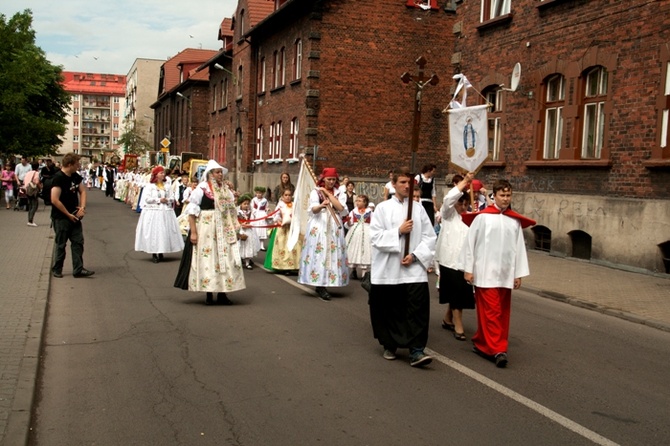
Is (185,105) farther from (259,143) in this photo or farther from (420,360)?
(420,360)

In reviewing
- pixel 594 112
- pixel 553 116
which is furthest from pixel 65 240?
pixel 553 116

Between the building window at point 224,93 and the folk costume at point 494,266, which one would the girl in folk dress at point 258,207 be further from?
the building window at point 224,93

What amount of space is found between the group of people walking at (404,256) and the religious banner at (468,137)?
332 millimetres

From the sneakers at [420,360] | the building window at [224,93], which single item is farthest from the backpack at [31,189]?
the building window at [224,93]

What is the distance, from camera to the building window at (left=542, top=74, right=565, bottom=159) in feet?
59.6

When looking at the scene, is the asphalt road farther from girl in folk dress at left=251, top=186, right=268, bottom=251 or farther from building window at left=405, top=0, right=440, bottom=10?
building window at left=405, top=0, right=440, bottom=10

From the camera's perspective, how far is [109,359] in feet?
23.6

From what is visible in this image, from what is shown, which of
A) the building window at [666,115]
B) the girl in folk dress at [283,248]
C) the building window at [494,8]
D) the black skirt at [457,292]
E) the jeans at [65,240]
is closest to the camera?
the black skirt at [457,292]

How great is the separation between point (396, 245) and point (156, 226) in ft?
30.6

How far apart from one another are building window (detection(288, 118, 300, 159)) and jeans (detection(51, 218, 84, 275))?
67.9ft

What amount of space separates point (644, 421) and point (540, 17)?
14.7m

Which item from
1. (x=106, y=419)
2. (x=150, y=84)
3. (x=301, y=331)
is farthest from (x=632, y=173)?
(x=150, y=84)

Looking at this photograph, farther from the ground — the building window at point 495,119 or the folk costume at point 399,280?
the building window at point 495,119

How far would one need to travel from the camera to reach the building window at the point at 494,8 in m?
20.2
